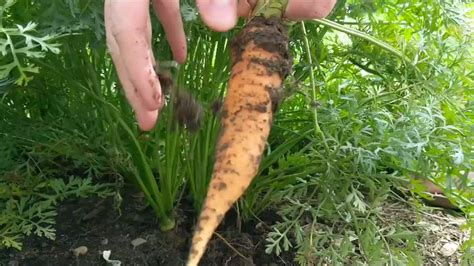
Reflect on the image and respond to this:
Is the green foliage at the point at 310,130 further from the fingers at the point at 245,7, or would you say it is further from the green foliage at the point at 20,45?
the fingers at the point at 245,7

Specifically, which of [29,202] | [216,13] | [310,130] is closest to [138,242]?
[29,202]

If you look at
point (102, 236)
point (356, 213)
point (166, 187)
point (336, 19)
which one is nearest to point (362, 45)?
point (336, 19)

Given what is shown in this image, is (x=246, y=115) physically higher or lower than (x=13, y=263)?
higher

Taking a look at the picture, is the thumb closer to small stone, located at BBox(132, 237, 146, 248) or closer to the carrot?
the carrot

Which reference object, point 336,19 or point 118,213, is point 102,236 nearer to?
point 118,213

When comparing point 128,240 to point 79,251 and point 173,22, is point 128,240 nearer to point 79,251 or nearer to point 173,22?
point 79,251

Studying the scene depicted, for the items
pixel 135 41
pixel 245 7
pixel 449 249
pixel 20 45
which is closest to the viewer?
pixel 135 41

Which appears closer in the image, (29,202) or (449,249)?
(29,202)
